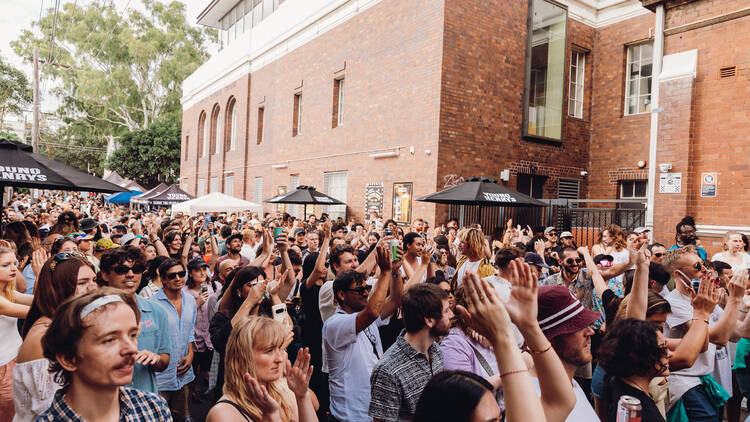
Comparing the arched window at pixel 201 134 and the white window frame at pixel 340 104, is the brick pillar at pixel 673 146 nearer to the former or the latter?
the white window frame at pixel 340 104

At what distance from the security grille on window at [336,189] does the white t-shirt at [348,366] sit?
14.3 metres

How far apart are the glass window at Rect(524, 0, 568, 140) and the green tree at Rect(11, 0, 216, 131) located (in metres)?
33.4

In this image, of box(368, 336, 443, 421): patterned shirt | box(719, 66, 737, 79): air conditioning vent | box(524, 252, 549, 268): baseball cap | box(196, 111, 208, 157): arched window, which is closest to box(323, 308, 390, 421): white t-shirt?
box(368, 336, 443, 421): patterned shirt

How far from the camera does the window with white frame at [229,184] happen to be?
29.0 meters

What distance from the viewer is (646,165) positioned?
15.9m

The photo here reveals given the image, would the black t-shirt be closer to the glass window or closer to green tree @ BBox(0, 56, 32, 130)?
the glass window

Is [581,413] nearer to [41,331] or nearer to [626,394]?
[626,394]

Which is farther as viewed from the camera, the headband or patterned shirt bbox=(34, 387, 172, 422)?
the headband

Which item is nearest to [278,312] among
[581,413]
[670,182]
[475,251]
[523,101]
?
[581,413]

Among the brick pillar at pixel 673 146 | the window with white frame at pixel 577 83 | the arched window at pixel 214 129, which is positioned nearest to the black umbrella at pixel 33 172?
the brick pillar at pixel 673 146

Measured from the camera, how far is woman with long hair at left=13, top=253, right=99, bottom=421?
2.78 m

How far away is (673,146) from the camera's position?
38.4ft

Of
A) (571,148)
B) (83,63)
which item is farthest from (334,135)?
(83,63)

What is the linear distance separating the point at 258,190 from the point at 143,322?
22202 millimetres
